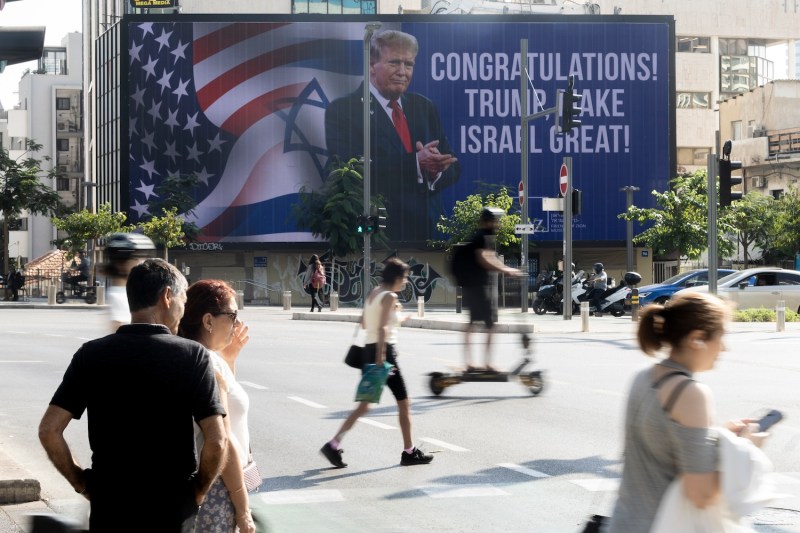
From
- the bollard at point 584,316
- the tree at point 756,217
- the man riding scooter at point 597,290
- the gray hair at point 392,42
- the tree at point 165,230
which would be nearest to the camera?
the bollard at point 584,316

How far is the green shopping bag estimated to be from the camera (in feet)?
31.2

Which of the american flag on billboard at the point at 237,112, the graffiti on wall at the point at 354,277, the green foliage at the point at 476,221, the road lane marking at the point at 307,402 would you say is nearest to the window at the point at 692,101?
the graffiti on wall at the point at 354,277

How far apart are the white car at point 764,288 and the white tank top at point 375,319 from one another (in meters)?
24.7

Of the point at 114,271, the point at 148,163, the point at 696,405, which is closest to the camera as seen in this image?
the point at 696,405

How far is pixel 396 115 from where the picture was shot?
5688 cm

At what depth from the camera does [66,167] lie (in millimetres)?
102125

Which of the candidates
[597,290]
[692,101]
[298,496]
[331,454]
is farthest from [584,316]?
[692,101]

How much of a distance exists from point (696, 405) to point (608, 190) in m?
54.8

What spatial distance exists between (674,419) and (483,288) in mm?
9776

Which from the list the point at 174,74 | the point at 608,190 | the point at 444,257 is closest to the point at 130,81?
the point at 174,74

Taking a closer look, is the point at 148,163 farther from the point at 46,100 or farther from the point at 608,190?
the point at 46,100

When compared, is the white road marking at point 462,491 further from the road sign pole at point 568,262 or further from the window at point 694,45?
the window at point 694,45

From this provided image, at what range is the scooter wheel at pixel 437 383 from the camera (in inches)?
536

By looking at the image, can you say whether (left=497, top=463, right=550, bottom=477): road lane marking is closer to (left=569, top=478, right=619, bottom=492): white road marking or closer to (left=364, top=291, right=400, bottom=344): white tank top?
(left=569, top=478, right=619, bottom=492): white road marking
